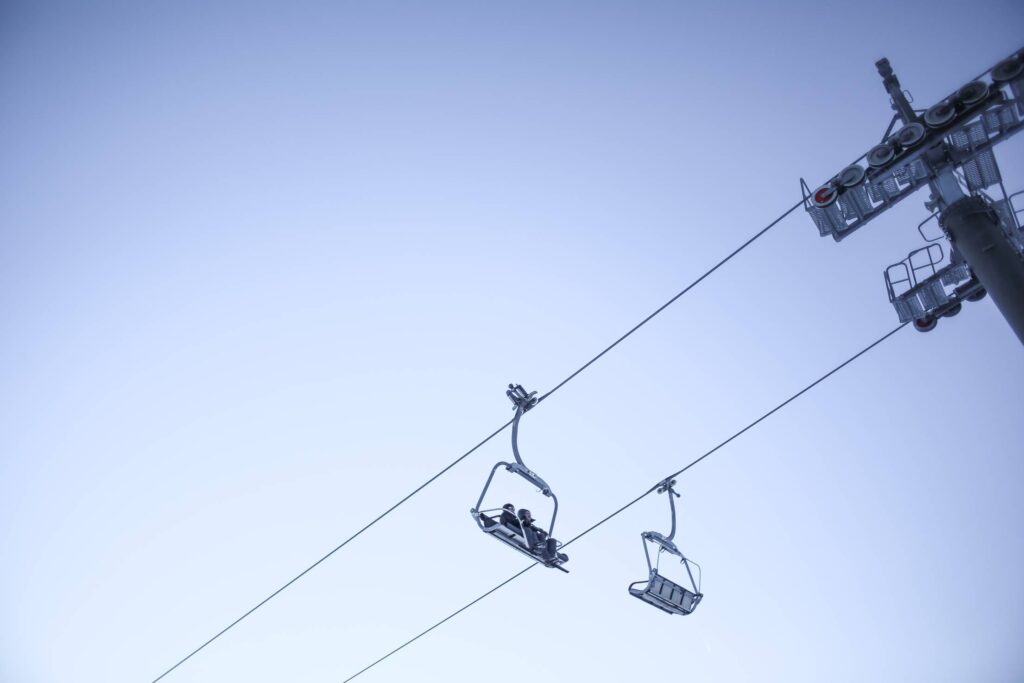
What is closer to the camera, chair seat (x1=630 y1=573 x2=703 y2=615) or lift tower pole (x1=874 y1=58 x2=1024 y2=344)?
lift tower pole (x1=874 y1=58 x2=1024 y2=344)

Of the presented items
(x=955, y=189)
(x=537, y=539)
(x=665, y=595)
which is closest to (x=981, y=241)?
(x=955, y=189)

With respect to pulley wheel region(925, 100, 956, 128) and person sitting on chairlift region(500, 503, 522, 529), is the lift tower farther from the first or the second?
person sitting on chairlift region(500, 503, 522, 529)

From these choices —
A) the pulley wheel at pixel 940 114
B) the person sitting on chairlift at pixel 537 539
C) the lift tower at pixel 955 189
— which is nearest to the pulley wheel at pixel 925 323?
the lift tower at pixel 955 189

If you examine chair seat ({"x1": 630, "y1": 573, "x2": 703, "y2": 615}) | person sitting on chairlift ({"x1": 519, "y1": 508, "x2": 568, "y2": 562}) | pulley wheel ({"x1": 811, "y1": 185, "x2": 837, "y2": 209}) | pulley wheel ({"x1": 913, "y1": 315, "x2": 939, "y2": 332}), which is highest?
pulley wheel ({"x1": 811, "y1": 185, "x2": 837, "y2": 209})

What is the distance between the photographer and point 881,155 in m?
6.66

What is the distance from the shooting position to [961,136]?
647 centimetres

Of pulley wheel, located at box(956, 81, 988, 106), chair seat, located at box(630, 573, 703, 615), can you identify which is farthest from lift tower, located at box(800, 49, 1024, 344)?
chair seat, located at box(630, 573, 703, 615)

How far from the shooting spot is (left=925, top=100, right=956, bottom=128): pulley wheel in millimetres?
6320

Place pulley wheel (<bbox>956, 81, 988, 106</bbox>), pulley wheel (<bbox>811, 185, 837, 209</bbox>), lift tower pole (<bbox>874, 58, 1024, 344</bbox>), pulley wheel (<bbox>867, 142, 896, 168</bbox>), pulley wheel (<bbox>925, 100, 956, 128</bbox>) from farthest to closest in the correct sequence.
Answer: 1. pulley wheel (<bbox>811, 185, 837, 209</bbox>)
2. pulley wheel (<bbox>867, 142, 896, 168</bbox>)
3. pulley wheel (<bbox>925, 100, 956, 128</bbox>)
4. pulley wheel (<bbox>956, 81, 988, 106</bbox>)
5. lift tower pole (<bbox>874, 58, 1024, 344</bbox>)

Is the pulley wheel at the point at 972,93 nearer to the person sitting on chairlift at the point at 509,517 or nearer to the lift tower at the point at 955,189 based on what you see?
the lift tower at the point at 955,189

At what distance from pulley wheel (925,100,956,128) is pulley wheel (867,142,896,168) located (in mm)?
394

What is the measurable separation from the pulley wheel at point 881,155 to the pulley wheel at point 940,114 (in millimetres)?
394

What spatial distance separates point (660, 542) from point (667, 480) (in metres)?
0.84

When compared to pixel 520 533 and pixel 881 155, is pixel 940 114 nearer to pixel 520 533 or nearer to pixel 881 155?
pixel 881 155
